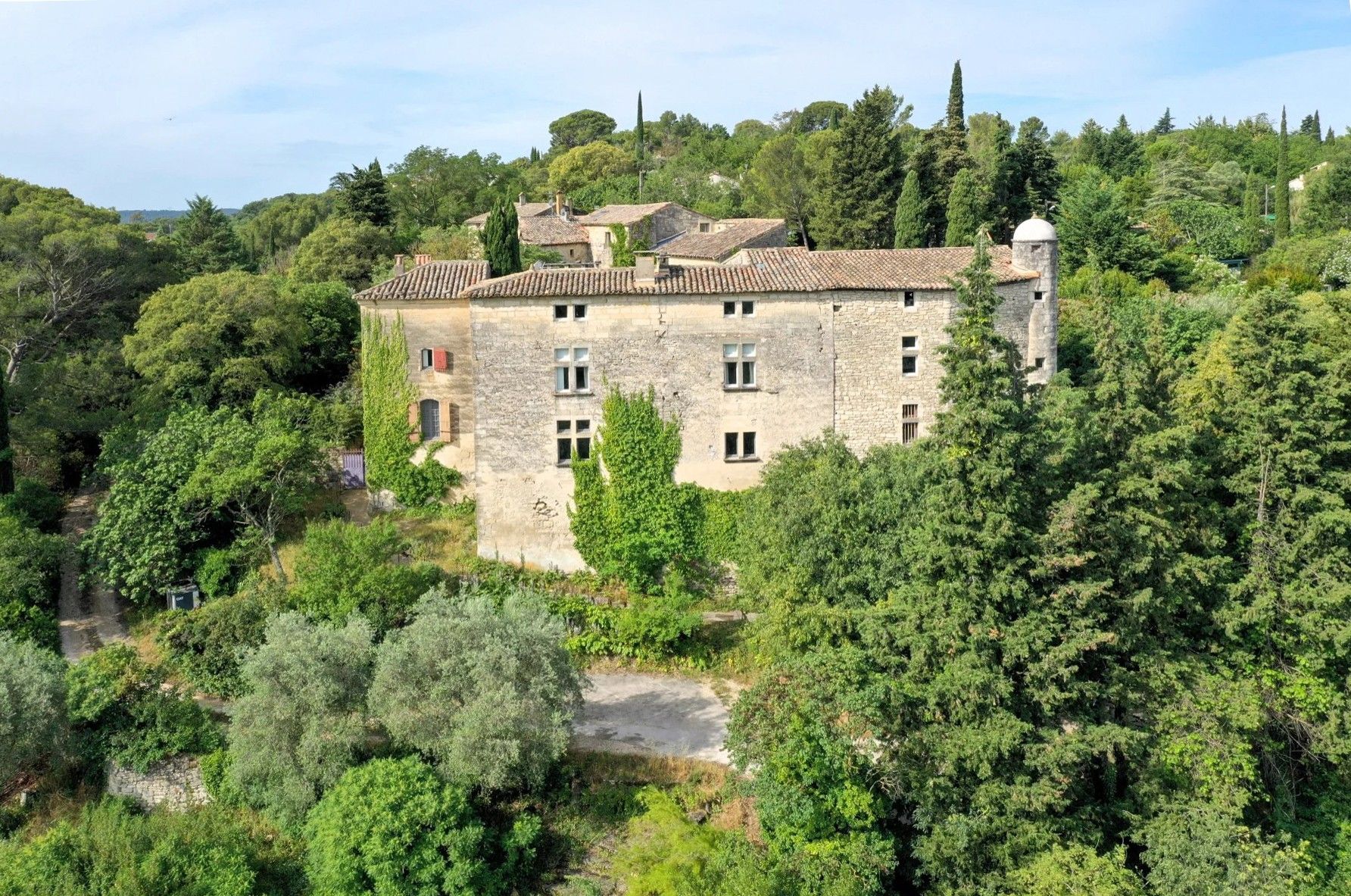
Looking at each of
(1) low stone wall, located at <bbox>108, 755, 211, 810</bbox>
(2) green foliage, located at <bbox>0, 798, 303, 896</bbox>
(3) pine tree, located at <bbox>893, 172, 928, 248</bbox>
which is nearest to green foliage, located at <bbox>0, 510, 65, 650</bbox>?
(1) low stone wall, located at <bbox>108, 755, 211, 810</bbox>

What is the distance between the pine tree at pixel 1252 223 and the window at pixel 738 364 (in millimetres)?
37654

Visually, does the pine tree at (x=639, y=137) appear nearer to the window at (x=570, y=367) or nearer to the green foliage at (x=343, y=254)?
the green foliage at (x=343, y=254)

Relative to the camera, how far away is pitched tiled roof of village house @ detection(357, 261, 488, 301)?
108ft

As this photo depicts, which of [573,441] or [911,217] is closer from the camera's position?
[573,441]

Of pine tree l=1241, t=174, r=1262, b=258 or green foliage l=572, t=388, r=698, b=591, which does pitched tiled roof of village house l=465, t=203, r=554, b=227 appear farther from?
pine tree l=1241, t=174, r=1262, b=258

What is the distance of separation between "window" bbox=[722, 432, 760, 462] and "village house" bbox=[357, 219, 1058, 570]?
45 mm

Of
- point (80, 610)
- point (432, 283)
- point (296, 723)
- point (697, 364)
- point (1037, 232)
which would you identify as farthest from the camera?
point (432, 283)

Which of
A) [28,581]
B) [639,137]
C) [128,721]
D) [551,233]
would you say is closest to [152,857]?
[128,721]

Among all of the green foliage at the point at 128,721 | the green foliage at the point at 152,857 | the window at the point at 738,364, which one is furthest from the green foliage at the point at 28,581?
the window at the point at 738,364

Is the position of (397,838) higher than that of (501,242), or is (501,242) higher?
(501,242)

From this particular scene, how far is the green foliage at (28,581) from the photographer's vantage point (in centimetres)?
2805

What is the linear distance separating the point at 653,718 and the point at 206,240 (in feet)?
148

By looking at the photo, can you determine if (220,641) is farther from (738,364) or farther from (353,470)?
(738,364)

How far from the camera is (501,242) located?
42344 mm
